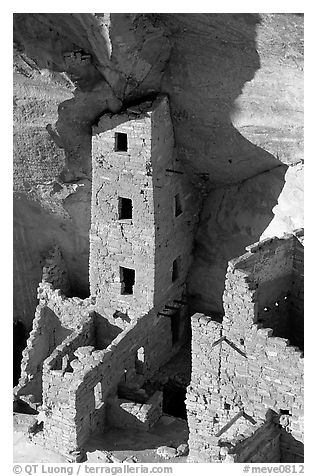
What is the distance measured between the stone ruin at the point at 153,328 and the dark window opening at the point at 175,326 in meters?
0.03

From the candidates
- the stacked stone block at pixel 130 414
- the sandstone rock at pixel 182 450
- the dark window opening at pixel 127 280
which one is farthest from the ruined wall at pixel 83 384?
the sandstone rock at pixel 182 450

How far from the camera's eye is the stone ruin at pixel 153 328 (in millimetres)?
25219

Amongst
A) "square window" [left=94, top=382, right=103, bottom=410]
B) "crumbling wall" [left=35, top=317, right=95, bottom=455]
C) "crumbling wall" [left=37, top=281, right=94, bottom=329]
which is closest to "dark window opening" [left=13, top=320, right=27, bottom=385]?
"crumbling wall" [left=37, top=281, right=94, bottom=329]

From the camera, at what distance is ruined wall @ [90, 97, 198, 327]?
91.5 feet

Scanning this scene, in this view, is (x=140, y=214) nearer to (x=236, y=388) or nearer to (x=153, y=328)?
(x=153, y=328)

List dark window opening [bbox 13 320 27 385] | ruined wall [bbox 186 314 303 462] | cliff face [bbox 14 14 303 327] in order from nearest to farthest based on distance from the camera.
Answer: ruined wall [bbox 186 314 303 462]
cliff face [bbox 14 14 303 327]
dark window opening [bbox 13 320 27 385]

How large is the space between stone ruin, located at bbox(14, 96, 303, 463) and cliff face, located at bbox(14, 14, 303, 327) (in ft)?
1.57

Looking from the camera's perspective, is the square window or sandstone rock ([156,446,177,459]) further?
the square window

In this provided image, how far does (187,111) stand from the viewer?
1109 inches

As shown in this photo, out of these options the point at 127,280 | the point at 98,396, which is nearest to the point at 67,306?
the point at 127,280

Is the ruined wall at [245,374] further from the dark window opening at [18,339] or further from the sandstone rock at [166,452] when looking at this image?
the dark window opening at [18,339]

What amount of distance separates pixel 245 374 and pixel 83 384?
3645mm

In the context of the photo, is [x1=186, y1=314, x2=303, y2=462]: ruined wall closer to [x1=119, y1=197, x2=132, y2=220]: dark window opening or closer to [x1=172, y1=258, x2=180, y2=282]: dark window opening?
[x1=119, y1=197, x2=132, y2=220]: dark window opening
